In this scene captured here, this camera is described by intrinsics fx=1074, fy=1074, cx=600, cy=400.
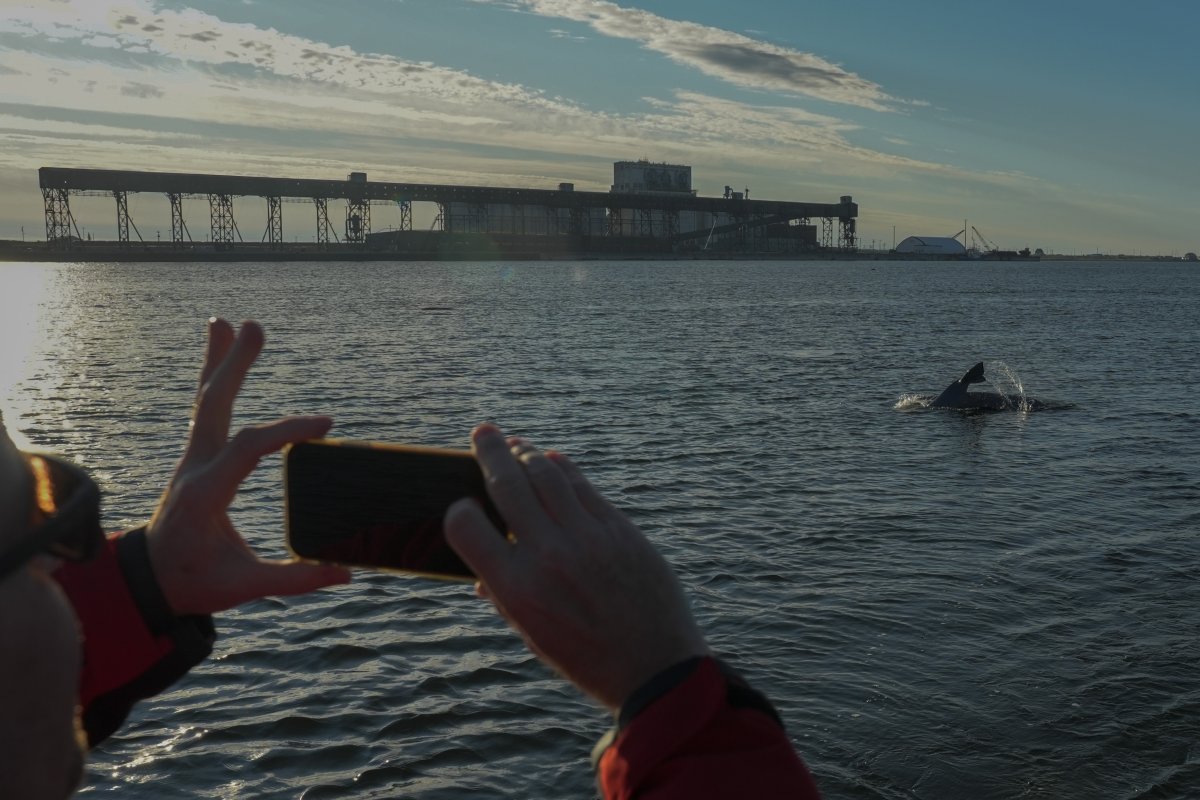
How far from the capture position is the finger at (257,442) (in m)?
1.46

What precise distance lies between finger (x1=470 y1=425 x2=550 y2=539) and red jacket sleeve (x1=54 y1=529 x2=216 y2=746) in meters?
0.74

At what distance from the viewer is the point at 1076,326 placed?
2050 inches

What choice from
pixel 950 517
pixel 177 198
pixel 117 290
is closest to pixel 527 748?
pixel 950 517

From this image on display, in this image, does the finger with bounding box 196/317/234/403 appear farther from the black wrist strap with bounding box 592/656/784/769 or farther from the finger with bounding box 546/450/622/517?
the black wrist strap with bounding box 592/656/784/769

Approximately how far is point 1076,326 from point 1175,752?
4903cm

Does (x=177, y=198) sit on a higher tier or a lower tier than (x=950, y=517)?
higher

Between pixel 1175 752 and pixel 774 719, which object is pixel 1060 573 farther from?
pixel 774 719

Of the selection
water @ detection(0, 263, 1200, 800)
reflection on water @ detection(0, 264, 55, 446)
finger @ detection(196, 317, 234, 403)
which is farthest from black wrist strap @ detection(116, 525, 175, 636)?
water @ detection(0, 263, 1200, 800)

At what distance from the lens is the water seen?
733 centimetres

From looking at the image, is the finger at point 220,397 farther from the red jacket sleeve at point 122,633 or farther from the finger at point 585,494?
the finger at point 585,494

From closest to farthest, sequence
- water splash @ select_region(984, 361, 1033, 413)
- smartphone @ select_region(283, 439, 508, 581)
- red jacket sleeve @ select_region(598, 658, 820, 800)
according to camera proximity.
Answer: red jacket sleeve @ select_region(598, 658, 820, 800), smartphone @ select_region(283, 439, 508, 581), water splash @ select_region(984, 361, 1033, 413)

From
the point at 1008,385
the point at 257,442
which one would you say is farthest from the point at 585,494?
the point at 1008,385

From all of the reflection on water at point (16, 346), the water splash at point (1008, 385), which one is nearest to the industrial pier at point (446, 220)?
the reflection on water at point (16, 346)

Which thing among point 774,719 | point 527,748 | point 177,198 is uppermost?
point 177,198
